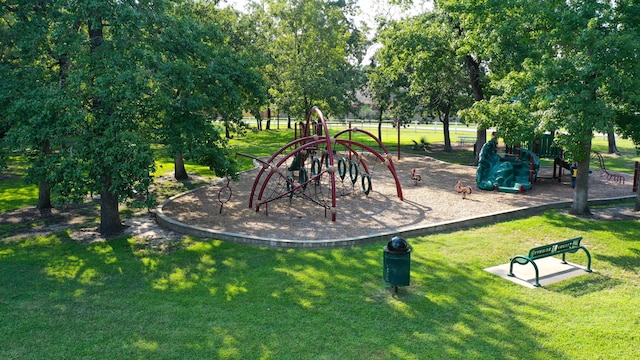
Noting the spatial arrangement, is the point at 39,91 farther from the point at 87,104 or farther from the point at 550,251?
the point at 550,251

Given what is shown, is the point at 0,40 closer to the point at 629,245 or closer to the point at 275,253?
the point at 275,253

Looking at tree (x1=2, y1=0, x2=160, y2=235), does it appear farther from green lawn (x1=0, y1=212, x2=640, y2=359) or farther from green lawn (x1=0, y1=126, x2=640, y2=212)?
green lawn (x1=0, y1=212, x2=640, y2=359)

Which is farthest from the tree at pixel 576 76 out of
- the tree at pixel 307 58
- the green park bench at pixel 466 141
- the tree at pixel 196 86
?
the green park bench at pixel 466 141

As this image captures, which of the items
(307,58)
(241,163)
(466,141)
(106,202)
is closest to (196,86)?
(106,202)

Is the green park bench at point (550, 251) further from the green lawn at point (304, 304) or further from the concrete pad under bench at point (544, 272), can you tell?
the green lawn at point (304, 304)

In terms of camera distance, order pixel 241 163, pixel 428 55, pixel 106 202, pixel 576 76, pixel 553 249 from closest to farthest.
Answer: pixel 553 249
pixel 576 76
pixel 106 202
pixel 428 55
pixel 241 163

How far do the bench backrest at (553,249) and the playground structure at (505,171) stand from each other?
7.21m

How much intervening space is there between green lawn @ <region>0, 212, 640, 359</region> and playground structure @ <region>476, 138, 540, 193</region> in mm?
5684

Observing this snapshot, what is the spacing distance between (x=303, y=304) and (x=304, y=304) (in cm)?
2

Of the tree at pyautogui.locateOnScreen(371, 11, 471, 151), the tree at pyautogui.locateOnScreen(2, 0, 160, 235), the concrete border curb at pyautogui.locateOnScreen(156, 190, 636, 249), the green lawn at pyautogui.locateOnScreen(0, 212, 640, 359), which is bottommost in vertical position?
the green lawn at pyautogui.locateOnScreen(0, 212, 640, 359)

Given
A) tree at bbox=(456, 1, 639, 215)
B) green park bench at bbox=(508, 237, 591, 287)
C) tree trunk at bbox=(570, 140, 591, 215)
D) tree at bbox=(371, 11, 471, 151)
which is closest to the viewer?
green park bench at bbox=(508, 237, 591, 287)

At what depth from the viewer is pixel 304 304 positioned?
318 inches

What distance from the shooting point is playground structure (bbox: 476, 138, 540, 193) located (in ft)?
56.0

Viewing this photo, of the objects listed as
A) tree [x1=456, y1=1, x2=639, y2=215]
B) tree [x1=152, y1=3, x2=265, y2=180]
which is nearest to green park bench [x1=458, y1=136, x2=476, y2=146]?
tree [x1=456, y1=1, x2=639, y2=215]
